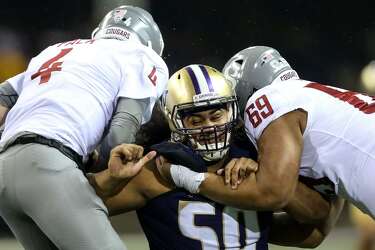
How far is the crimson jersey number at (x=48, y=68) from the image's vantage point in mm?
1864

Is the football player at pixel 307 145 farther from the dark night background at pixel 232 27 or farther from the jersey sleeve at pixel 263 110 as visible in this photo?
the dark night background at pixel 232 27

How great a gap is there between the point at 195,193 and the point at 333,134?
325 millimetres

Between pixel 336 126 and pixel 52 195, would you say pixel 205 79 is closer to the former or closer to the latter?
pixel 336 126

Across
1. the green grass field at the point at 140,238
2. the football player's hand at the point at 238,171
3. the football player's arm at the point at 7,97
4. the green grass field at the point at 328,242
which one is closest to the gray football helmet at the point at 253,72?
the football player's hand at the point at 238,171

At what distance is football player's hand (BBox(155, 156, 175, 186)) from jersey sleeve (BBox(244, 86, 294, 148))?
211mm

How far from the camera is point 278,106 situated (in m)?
1.75

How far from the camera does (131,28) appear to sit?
2.14 metres

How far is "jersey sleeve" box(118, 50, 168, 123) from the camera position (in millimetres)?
1878

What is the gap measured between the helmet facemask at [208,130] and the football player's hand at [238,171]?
69mm

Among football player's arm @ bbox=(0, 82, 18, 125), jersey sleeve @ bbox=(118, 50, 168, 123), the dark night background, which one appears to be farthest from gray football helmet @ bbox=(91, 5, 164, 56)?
the dark night background

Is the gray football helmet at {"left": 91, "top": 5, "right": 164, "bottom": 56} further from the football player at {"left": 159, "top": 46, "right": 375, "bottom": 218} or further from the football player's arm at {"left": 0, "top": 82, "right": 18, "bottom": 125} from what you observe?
the football player at {"left": 159, "top": 46, "right": 375, "bottom": 218}

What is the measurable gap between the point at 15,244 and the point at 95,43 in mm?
2262

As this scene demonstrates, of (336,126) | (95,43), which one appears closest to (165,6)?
(95,43)

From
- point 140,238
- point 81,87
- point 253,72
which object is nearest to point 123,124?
point 81,87
